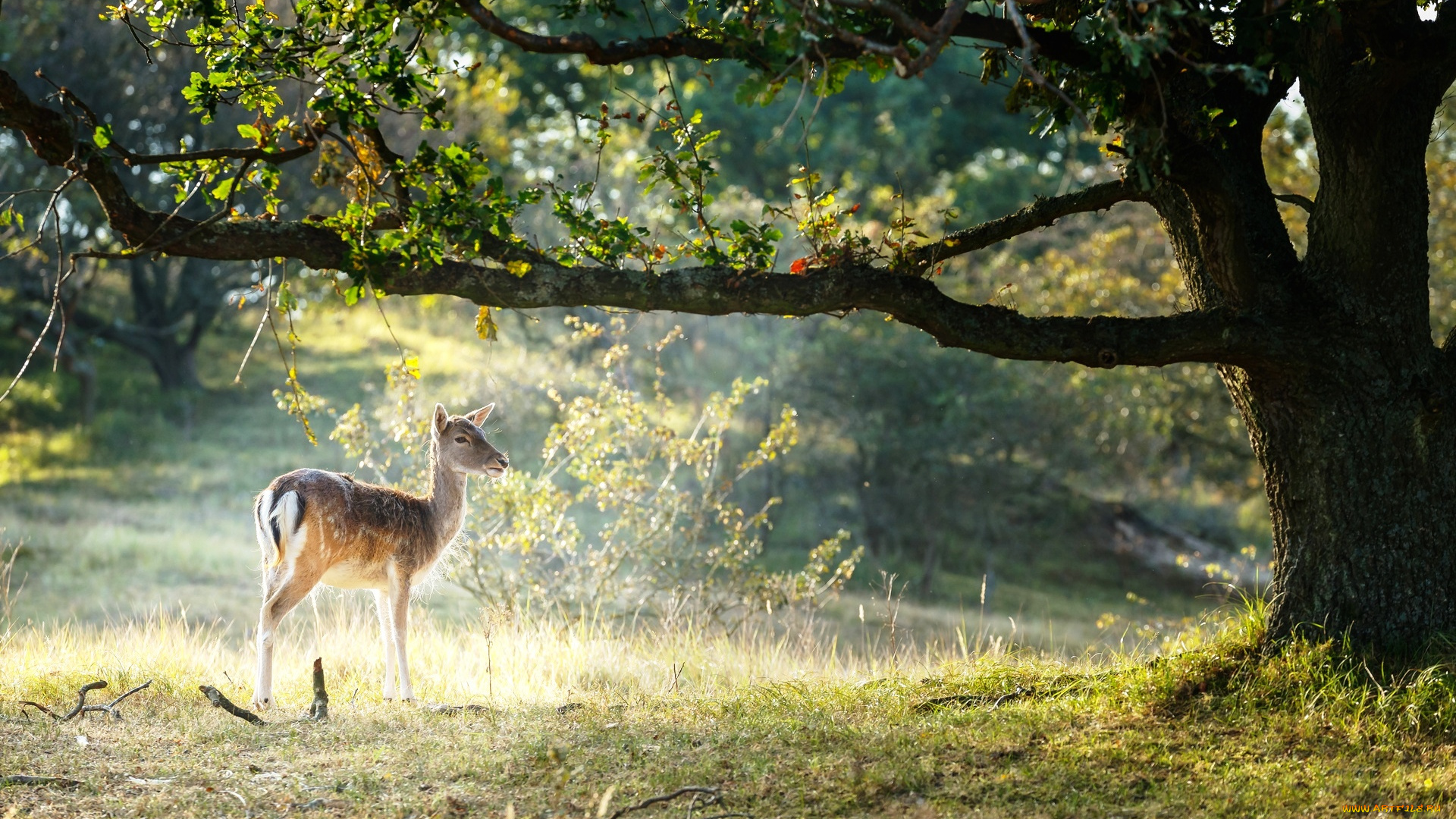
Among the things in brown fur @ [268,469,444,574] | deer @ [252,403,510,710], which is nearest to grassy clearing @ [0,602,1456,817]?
deer @ [252,403,510,710]

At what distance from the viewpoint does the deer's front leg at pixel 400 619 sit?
297 inches

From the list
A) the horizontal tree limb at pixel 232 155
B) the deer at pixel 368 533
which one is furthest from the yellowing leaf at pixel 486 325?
the deer at pixel 368 533

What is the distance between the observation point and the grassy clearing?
A: 539cm

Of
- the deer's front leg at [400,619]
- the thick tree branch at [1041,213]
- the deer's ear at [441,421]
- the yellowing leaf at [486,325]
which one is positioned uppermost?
the thick tree branch at [1041,213]

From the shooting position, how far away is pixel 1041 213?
23.4ft

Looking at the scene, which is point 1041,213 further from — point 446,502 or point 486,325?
point 446,502

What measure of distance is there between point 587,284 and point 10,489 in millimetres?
18123

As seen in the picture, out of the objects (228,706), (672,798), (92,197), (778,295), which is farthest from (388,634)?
(92,197)

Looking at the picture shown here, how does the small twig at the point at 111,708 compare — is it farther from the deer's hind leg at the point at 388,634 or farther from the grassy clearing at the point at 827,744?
the deer's hind leg at the point at 388,634

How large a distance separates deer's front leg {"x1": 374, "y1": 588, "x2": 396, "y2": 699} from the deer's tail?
0.86 meters

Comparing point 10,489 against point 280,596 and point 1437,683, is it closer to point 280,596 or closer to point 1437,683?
point 280,596

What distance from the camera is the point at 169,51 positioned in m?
22.9

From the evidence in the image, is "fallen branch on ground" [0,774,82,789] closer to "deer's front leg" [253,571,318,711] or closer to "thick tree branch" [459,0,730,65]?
"deer's front leg" [253,571,318,711]

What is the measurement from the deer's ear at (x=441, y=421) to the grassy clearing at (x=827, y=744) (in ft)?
5.92
